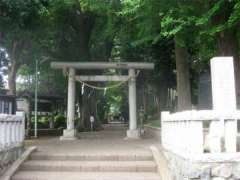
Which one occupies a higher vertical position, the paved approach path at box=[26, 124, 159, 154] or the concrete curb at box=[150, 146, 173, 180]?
the paved approach path at box=[26, 124, 159, 154]

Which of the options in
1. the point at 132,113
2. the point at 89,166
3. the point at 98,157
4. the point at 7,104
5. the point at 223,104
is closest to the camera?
the point at 223,104

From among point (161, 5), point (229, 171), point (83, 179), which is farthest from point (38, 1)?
point (229, 171)

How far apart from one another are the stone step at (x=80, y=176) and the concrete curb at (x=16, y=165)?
147 millimetres

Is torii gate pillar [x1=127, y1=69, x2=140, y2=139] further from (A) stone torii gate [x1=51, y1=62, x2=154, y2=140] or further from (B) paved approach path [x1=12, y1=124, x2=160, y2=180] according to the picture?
(B) paved approach path [x1=12, y1=124, x2=160, y2=180]

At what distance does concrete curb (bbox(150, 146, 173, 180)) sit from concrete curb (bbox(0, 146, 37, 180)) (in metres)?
3.76

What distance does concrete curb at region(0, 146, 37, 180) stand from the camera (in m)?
10.5

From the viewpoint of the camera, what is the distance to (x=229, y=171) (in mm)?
7684

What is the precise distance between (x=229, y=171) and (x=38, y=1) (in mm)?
10179

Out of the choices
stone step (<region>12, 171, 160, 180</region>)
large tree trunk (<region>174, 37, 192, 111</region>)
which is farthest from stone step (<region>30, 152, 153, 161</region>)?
large tree trunk (<region>174, 37, 192, 111</region>)

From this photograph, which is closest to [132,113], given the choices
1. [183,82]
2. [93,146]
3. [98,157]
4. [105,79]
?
[105,79]

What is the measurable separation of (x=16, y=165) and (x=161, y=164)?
13.0ft

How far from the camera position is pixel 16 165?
11.4 metres

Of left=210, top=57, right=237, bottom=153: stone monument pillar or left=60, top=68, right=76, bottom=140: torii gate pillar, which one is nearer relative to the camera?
left=210, top=57, right=237, bottom=153: stone monument pillar

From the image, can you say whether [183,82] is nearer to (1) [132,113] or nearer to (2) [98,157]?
(1) [132,113]
